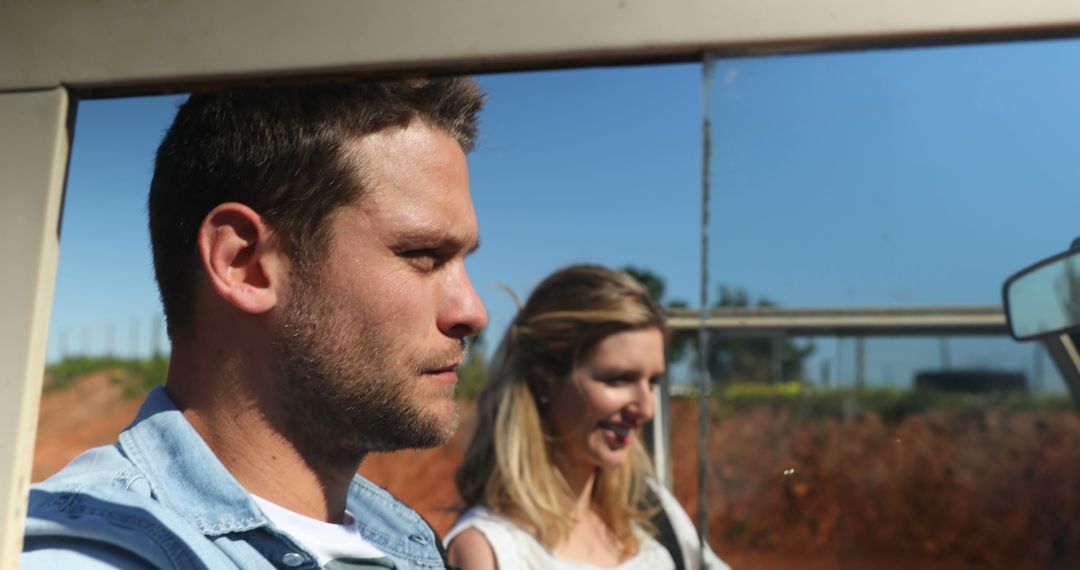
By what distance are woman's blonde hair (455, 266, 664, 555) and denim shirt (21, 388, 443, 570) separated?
1176 mm

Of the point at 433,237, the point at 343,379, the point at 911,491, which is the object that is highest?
the point at 433,237

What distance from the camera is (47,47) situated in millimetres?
807

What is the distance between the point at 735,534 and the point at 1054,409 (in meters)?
0.45

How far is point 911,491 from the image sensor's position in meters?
1.01

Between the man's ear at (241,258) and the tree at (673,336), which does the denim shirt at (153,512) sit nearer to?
the man's ear at (241,258)

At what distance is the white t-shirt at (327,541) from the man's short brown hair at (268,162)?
315 millimetres

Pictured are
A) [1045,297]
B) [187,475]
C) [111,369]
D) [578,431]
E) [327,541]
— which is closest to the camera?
[1045,297]

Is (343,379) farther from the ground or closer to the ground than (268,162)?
closer to the ground

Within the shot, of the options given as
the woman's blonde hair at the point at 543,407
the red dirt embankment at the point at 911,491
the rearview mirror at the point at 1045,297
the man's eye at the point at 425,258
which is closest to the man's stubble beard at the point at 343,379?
the man's eye at the point at 425,258

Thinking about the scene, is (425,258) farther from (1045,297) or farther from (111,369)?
(111,369)

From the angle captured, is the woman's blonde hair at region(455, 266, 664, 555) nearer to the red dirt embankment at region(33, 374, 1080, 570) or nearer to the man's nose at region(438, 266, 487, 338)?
the man's nose at region(438, 266, 487, 338)

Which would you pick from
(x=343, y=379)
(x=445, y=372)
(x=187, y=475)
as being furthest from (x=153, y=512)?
(x=445, y=372)

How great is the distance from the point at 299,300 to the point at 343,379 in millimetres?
126

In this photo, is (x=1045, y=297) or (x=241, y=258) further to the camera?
(x=241, y=258)
